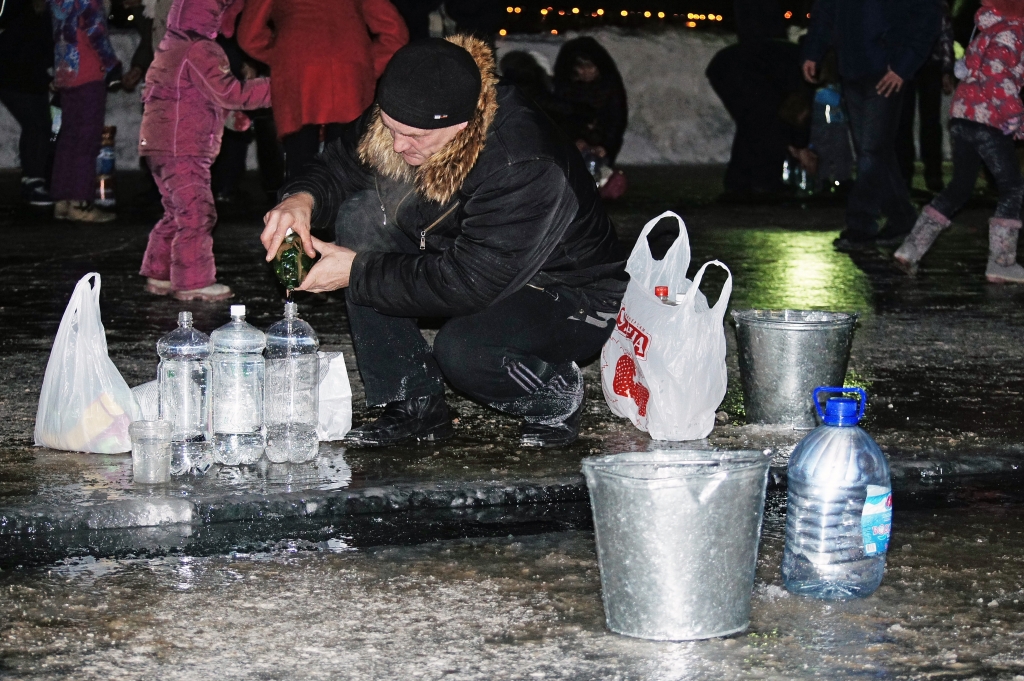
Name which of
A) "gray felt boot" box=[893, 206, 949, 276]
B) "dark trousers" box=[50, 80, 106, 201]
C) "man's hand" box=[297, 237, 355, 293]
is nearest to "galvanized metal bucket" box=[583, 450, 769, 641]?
"man's hand" box=[297, 237, 355, 293]

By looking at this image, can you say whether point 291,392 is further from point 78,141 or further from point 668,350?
point 78,141

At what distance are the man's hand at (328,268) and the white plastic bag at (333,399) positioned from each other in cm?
30

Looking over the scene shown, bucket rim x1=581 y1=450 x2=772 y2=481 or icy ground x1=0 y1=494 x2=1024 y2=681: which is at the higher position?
bucket rim x1=581 y1=450 x2=772 y2=481

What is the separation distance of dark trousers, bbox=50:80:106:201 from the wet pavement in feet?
16.2

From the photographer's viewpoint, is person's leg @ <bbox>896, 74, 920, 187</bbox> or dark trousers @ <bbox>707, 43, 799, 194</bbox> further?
dark trousers @ <bbox>707, 43, 799, 194</bbox>

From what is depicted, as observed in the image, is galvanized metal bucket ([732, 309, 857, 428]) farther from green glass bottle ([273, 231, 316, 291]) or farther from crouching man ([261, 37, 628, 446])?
green glass bottle ([273, 231, 316, 291])

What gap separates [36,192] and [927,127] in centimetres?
876

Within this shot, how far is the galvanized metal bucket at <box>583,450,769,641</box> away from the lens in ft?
9.27

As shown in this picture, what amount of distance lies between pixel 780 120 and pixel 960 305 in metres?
6.76

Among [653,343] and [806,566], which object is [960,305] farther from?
[806,566]

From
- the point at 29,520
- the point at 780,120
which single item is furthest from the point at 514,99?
the point at 780,120

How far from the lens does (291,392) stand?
14.0 feet

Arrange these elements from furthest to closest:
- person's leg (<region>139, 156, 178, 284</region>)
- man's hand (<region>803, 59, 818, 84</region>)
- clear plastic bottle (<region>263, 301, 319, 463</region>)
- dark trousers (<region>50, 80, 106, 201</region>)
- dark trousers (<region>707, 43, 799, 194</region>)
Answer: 1. dark trousers (<region>707, 43, 799, 194</region>)
2. dark trousers (<region>50, 80, 106, 201</region>)
3. man's hand (<region>803, 59, 818, 84</region>)
4. person's leg (<region>139, 156, 178, 284</region>)
5. clear plastic bottle (<region>263, 301, 319, 463</region>)

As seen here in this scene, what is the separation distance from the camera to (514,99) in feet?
13.5
